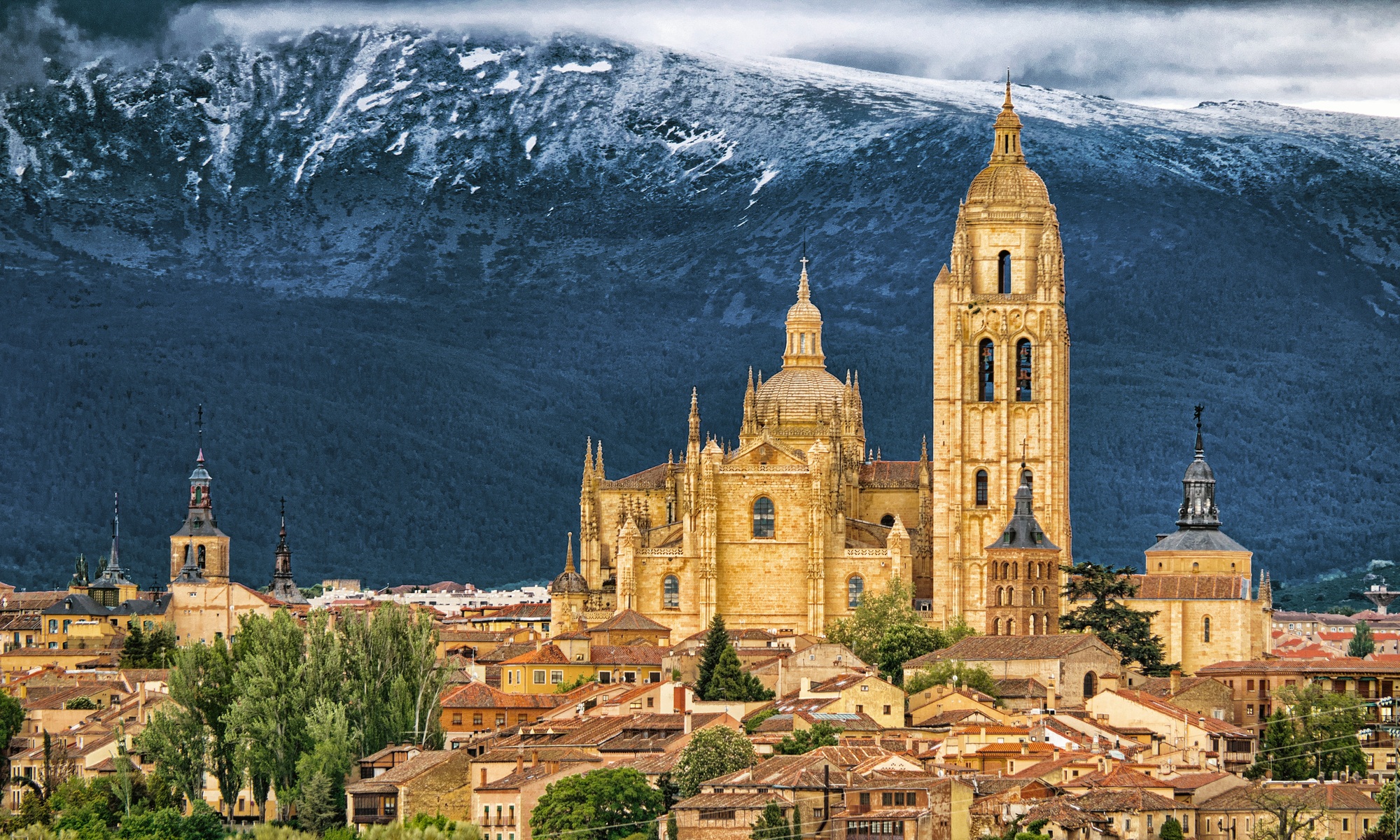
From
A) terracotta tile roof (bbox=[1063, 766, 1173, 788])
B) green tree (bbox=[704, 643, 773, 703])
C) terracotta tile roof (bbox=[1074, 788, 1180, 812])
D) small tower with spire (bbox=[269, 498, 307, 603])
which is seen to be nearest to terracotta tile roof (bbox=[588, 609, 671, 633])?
green tree (bbox=[704, 643, 773, 703])

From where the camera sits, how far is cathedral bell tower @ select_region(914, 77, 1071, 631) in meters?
117

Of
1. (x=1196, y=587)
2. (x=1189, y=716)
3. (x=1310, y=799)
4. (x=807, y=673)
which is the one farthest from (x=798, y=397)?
(x=1310, y=799)

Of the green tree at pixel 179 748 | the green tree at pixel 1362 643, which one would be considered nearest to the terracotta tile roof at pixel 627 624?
the green tree at pixel 1362 643

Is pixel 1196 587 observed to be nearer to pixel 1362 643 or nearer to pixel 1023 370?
pixel 1023 370

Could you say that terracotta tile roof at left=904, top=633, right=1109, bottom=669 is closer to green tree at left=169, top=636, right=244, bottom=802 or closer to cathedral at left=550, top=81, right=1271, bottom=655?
cathedral at left=550, top=81, right=1271, bottom=655

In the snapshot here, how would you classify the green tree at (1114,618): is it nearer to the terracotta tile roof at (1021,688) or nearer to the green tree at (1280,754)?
the terracotta tile roof at (1021,688)

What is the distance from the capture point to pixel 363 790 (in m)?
77.4

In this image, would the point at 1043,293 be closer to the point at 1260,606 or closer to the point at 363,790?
the point at 1260,606

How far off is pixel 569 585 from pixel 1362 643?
3010 cm

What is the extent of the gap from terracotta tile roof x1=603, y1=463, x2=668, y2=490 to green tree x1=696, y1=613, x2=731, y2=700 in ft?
82.2

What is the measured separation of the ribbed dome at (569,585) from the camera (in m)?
119

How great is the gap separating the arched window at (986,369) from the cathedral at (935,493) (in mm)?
65

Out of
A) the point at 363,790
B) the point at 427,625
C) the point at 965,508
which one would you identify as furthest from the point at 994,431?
the point at 363,790

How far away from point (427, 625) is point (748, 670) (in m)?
9.71
